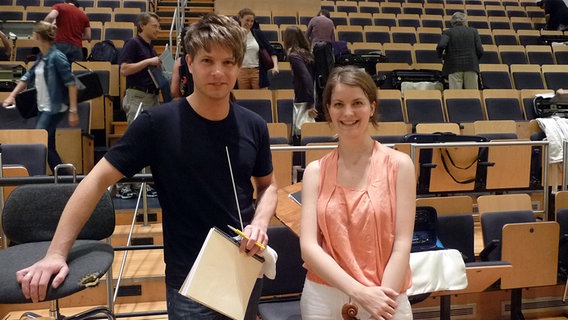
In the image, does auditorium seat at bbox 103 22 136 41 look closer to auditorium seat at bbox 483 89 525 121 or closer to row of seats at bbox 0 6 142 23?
row of seats at bbox 0 6 142 23

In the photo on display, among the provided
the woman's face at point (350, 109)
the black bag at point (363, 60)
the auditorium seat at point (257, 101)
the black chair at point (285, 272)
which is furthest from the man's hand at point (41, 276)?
the black bag at point (363, 60)

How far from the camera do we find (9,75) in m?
4.91

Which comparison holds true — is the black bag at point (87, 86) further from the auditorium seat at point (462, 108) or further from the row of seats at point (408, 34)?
the row of seats at point (408, 34)

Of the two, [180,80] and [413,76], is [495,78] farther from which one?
[180,80]

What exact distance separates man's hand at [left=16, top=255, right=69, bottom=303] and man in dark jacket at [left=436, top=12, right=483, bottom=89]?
5.41 meters

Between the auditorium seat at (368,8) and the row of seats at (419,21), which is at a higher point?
the auditorium seat at (368,8)

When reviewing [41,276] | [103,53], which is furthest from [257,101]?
[41,276]

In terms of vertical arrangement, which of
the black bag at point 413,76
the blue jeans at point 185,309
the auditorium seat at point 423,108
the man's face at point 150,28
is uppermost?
the man's face at point 150,28

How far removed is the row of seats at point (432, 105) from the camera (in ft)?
15.2

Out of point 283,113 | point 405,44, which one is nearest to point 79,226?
point 283,113

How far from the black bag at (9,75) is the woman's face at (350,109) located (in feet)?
14.0

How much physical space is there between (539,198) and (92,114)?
3850 mm

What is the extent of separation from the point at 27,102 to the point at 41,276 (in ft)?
8.97

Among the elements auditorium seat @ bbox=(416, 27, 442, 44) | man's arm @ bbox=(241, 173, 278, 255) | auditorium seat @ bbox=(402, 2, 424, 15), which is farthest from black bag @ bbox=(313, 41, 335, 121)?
auditorium seat @ bbox=(402, 2, 424, 15)
